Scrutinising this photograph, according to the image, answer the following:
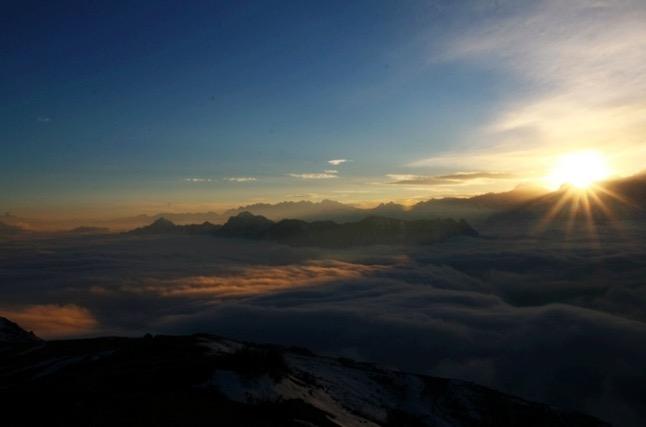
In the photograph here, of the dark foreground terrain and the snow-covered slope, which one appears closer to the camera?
the dark foreground terrain

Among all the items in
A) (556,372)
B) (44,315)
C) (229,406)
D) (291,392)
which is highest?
(229,406)

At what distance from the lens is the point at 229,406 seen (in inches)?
1289

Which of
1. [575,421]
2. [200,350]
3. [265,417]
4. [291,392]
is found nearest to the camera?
[265,417]

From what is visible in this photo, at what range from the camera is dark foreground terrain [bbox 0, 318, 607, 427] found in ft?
103

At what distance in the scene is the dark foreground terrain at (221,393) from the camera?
31.4 meters

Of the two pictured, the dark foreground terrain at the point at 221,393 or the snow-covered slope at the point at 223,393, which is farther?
the snow-covered slope at the point at 223,393

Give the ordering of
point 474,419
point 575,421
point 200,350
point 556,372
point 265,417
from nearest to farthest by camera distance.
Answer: point 265,417 → point 200,350 → point 474,419 → point 575,421 → point 556,372

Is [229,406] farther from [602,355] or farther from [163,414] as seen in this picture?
[602,355]

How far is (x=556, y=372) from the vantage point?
140750mm

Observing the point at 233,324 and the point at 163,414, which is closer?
the point at 163,414

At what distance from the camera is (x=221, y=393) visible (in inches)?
1393

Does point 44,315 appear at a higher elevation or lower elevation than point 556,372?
higher

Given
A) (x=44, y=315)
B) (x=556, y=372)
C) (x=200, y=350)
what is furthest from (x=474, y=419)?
(x=44, y=315)

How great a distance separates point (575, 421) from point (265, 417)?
219ft
